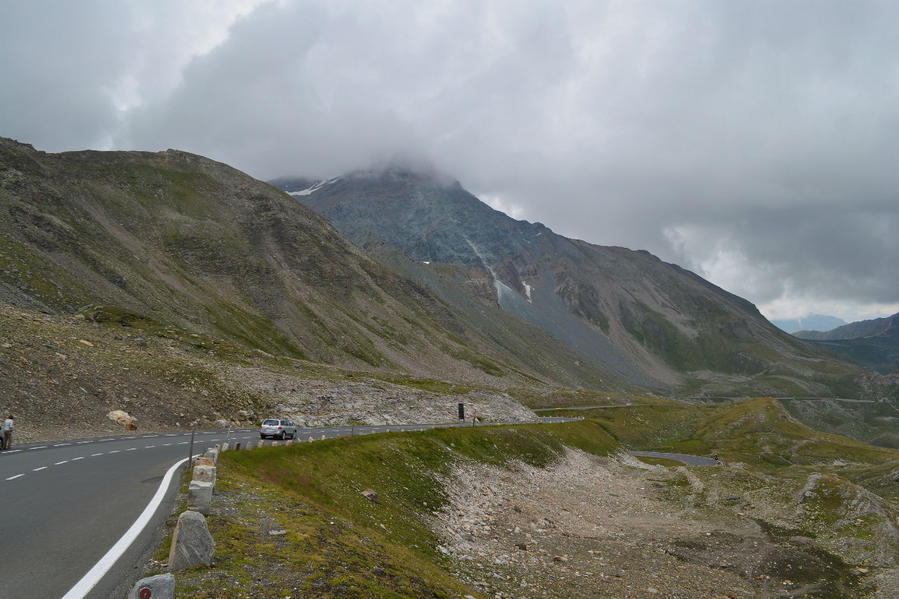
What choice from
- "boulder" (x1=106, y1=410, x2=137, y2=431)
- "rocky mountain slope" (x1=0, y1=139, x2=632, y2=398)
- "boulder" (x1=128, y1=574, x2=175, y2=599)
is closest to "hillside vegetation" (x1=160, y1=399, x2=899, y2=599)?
"boulder" (x1=128, y1=574, x2=175, y2=599)

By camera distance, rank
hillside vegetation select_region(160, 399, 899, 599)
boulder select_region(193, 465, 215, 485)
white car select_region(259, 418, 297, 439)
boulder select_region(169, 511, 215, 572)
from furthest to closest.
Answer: white car select_region(259, 418, 297, 439), boulder select_region(193, 465, 215, 485), hillside vegetation select_region(160, 399, 899, 599), boulder select_region(169, 511, 215, 572)

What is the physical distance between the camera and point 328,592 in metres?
11.7

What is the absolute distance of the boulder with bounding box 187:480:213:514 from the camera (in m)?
15.6

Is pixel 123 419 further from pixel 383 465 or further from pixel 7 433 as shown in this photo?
pixel 383 465

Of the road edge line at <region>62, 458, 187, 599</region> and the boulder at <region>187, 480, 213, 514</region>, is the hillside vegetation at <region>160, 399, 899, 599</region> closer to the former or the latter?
the boulder at <region>187, 480, 213, 514</region>

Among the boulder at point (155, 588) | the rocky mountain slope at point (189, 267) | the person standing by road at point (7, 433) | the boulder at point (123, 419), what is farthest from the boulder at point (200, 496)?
the rocky mountain slope at point (189, 267)

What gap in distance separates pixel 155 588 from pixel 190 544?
2953 millimetres

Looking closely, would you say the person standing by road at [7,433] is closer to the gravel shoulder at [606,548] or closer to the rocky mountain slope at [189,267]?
the gravel shoulder at [606,548]

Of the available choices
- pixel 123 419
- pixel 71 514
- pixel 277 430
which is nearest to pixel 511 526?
pixel 277 430

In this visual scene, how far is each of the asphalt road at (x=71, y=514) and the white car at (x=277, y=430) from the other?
44.4ft

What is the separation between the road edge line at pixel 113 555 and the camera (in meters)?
10.4

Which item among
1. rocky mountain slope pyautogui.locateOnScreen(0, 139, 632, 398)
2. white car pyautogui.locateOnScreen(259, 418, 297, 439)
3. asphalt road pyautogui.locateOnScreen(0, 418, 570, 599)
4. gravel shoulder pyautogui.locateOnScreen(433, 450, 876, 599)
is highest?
rocky mountain slope pyautogui.locateOnScreen(0, 139, 632, 398)

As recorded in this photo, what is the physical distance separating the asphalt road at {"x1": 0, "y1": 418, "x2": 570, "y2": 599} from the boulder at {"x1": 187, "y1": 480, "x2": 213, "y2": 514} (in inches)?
42.0

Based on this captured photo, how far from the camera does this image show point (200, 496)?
15672 millimetres
